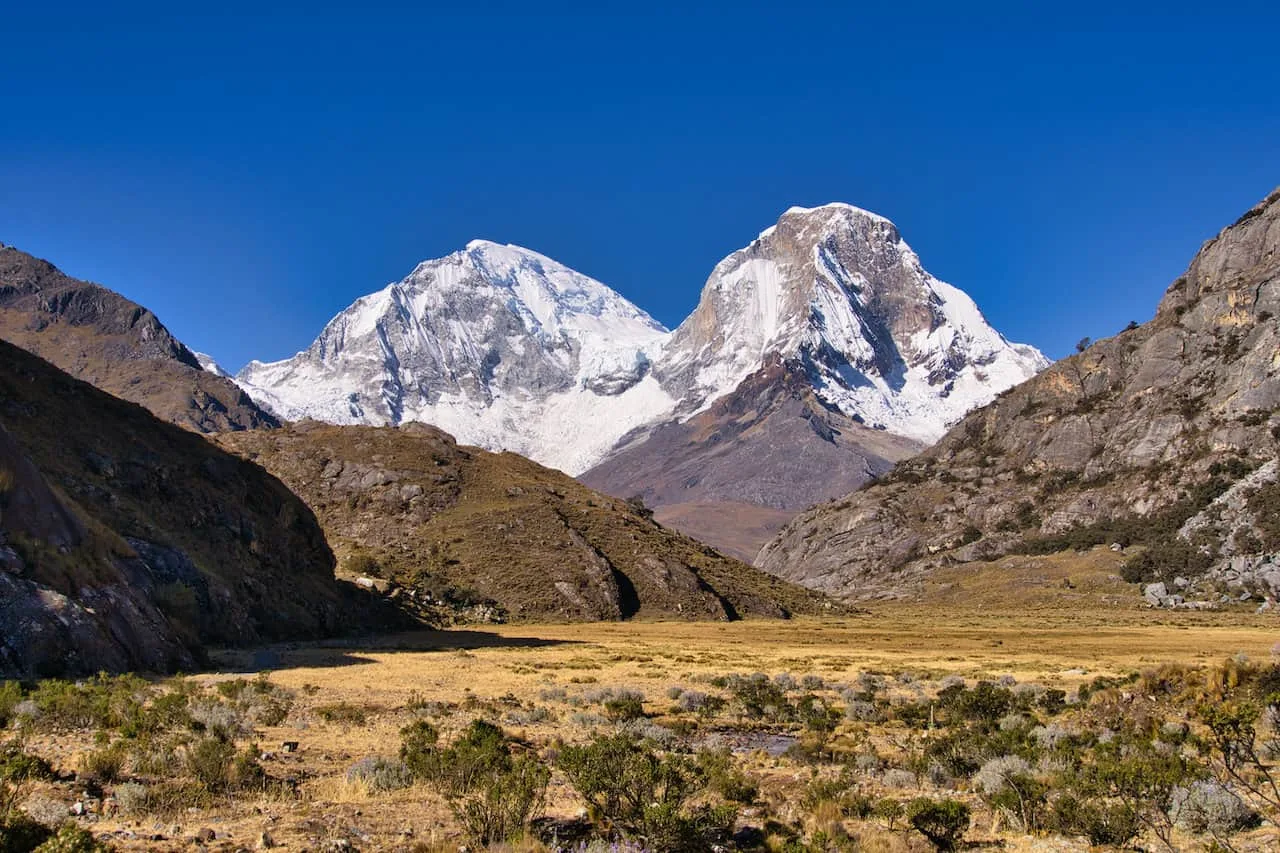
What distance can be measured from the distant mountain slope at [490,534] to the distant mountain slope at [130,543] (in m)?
19.0

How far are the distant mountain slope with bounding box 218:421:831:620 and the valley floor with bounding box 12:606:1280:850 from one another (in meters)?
7.02

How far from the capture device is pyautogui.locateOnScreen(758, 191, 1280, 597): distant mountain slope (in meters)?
123

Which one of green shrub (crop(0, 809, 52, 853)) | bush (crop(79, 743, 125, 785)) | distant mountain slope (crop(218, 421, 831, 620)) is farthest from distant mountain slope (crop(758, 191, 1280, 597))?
green shrub (crop(0, 809, 52, 853))

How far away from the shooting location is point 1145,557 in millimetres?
120688

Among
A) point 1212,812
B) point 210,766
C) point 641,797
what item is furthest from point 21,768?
point 1212,812

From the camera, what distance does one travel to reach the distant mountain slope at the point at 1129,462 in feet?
403

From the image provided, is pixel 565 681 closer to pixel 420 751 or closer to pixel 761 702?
pixel 761 702

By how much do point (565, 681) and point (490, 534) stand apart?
57906 mm

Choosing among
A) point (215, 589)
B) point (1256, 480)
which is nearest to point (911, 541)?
point (1256, 480)

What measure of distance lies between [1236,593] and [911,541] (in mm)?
65820

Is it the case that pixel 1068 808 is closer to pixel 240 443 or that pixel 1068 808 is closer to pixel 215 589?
pixel 215 589

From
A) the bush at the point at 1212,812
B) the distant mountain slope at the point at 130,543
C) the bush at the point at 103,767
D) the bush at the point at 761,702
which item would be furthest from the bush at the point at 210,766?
the bush at the point at 761,702

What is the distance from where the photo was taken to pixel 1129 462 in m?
144

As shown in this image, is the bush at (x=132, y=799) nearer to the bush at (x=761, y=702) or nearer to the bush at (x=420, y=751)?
the bush at (x=420, y=751)
